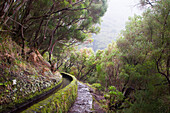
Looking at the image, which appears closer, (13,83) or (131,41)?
(13,83)

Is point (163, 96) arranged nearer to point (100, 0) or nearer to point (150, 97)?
point (150, 97)

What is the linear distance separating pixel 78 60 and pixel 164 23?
1225cm

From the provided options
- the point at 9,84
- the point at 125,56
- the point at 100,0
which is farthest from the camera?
the point at 100,0

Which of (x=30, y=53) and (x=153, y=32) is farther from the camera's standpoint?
(x=30, y=53)

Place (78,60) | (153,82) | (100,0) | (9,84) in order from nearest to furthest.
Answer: (9,84) → (153,82) → (100,0) → (78,60)

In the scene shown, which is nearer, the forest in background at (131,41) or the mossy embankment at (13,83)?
the mossy embankment at (13,83)

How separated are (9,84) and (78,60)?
1219 centimetres

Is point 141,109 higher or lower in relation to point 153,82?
lower

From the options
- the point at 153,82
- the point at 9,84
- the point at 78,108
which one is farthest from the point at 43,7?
the point at 153,82

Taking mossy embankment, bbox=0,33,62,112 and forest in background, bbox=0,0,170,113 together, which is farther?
forest in background, bbox=0,0,170,113

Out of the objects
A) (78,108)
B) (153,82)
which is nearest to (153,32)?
(153,82)

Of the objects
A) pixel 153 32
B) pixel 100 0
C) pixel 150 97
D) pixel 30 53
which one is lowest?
pixel 150 97

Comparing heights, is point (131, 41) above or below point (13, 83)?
above

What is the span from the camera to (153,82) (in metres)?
4.24
